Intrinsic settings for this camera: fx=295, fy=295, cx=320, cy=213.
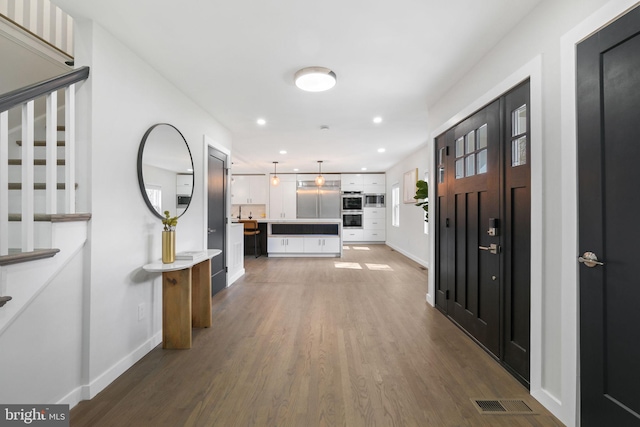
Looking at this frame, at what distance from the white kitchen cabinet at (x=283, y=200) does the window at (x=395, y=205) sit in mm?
3229

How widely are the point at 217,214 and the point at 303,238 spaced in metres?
3.36

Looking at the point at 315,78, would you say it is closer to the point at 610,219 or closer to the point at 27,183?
the point at 27,183

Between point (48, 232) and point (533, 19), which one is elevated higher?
point (533, 19)

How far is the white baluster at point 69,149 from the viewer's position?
1819 mm

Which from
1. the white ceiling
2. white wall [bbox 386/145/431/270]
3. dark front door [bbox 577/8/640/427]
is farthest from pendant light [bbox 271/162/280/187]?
dark front door [bbox 577/8/640/427]

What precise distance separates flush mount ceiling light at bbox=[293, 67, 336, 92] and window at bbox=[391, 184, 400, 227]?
20.0 ft

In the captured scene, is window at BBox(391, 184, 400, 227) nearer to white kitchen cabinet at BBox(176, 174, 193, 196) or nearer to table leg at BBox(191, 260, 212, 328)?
white kitchen cabinet at BBox(176, 174, 193, 196)

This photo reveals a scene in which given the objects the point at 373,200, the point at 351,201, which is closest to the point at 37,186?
the point at 351,201

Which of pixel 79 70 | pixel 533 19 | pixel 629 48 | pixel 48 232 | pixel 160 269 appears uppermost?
pixel 533 19

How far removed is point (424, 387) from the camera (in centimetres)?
200

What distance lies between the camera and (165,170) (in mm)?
2807

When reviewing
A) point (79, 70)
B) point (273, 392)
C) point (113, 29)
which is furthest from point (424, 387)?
point (113, 29)

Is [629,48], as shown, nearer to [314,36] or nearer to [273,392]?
[314,36]

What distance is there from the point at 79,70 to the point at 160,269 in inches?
56.6
